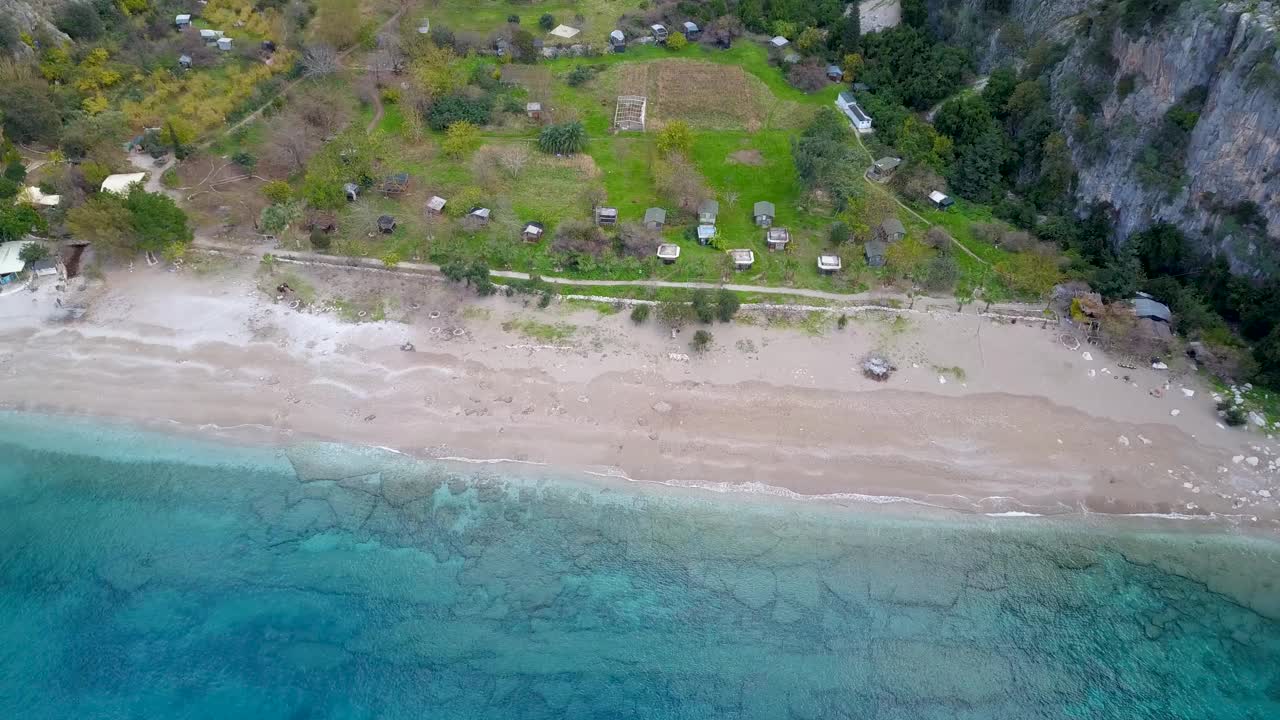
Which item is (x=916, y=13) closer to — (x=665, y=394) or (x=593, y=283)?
(x=593, y=283)

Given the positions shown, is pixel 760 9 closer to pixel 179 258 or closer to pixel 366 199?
pixel 366 199

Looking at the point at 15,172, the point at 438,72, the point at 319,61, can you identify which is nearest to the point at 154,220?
the point at 15,172

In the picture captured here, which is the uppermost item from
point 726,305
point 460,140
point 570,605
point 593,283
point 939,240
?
point 460,140

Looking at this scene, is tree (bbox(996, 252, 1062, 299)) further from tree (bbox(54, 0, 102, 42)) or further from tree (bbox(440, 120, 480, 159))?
tree (bbox(54, 0, 102, 42))

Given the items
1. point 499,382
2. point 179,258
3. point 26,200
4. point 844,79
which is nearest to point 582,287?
point 499,382

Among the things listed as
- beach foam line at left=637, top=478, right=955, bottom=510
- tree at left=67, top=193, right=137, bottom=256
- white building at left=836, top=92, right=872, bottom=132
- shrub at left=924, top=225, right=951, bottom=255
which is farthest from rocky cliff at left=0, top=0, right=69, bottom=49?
shrub at left=924, top=225, right=951, bottom=255

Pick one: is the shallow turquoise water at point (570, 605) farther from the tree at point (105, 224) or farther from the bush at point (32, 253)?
the bush at point (32, 253)

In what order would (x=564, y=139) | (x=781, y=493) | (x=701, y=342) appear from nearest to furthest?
1. (x=781, y=493)
2. (x=701, y=342)
3. (x=564, y=139)
